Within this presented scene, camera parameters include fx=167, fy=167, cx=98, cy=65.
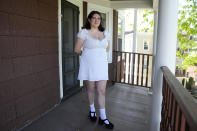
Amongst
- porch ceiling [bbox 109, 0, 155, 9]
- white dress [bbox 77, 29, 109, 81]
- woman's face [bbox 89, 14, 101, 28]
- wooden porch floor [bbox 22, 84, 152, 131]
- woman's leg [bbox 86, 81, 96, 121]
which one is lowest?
wooden porch floor [bbox 22, 84, 152, 131]

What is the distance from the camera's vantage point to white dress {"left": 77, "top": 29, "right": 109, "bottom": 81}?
2.04m

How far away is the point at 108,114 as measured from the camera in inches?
108

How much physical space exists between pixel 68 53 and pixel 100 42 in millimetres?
1414

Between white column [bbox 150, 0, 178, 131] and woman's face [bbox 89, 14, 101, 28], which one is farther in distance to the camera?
woman's face [bbox 89, 14, 101, 28]

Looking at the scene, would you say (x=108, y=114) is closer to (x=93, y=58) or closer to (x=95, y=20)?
(x=93, y=58)

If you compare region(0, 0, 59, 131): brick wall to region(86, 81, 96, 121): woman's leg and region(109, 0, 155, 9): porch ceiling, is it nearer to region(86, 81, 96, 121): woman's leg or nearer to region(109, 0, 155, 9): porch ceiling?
region(86, 81, 96, 121): woman's leg

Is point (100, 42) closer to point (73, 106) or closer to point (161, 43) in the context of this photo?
point (161, 43)

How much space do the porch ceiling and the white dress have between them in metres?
2.71

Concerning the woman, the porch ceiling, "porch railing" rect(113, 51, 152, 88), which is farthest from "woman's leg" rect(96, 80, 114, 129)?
the porch ceiling

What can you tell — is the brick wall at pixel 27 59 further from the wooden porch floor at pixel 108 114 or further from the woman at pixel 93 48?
the woman at pixel 93 48

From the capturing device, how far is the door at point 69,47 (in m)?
3.15

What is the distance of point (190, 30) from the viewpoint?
5.45 meters

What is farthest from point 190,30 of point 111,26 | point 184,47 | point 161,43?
point 161,43

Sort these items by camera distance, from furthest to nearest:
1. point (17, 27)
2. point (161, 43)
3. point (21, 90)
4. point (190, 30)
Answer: point (190, 30)
point (21, 90)
point (17, 27)
point (161, 43)
